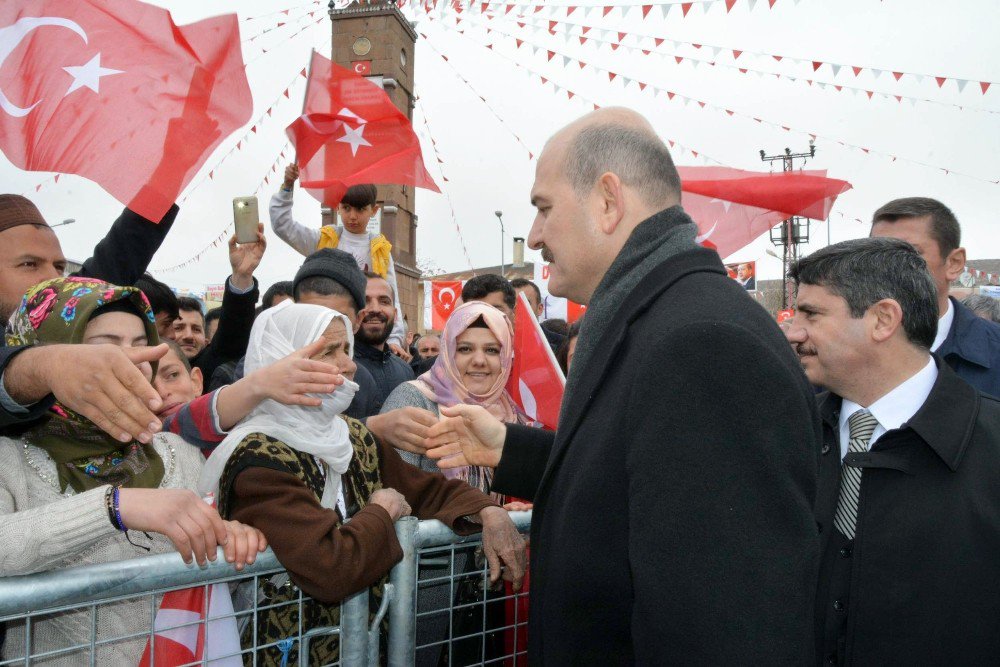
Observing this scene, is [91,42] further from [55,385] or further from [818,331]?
[818,331]

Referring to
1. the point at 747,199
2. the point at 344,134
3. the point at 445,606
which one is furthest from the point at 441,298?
the point at 445,606

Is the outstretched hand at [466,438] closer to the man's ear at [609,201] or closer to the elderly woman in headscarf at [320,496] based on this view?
the elderly woman in headscarf at [320,496]

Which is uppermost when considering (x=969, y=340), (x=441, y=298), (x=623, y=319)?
(x=623, y=319)

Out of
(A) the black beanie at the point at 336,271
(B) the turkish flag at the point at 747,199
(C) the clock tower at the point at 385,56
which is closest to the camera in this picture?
(A) the black beanie at the point at 336,271

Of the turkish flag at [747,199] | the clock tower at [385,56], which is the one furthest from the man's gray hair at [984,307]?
the clock tower at [385,56]

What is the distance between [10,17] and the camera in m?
3.15

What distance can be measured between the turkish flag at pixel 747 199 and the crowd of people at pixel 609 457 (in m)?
3.22

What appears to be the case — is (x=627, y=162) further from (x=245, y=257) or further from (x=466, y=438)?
(x=245, y=257)

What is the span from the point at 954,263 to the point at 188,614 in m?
3.69

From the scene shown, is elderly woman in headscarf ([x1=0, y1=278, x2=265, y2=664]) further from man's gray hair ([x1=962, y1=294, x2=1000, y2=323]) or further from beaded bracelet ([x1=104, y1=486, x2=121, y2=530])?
man's gray hair ([x1=962, y1=294, x2=1000, y2=323])

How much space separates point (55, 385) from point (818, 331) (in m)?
2.05

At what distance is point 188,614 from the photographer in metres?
1.84

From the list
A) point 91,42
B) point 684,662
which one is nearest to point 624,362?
point 684,662

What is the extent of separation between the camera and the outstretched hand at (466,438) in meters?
2.32
